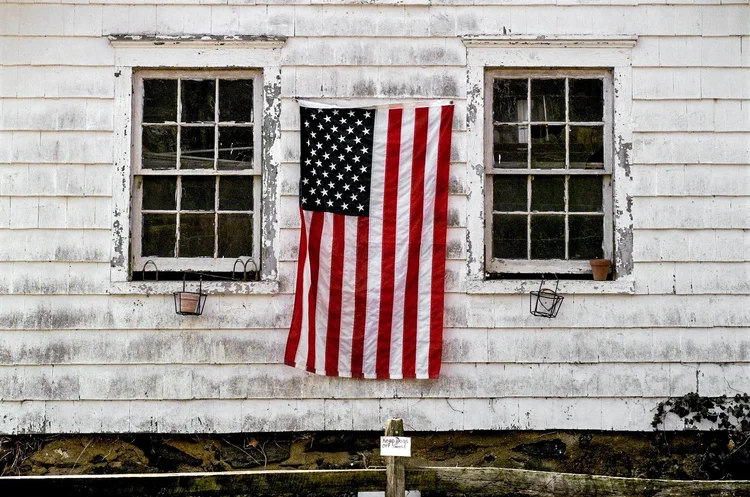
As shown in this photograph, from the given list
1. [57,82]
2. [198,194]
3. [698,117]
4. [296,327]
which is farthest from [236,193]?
[698,117]

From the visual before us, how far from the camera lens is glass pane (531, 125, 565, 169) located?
6.23m

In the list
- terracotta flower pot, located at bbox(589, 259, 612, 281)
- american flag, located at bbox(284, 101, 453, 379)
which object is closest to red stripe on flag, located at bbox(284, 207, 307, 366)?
american flag, located at bbox(284, 101, 453, 379)

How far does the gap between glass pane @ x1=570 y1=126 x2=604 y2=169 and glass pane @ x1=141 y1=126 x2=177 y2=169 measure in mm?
3230

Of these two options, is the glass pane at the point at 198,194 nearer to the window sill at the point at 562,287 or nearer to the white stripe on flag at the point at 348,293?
the white stripe on flag at the point at 348,293

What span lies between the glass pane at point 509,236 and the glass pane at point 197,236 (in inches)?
90.1

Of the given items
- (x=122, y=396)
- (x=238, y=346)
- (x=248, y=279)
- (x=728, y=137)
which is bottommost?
(x=122, y=396)

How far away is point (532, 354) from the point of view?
607cm

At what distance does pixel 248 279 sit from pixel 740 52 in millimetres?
4336

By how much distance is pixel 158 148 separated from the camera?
6.24 m

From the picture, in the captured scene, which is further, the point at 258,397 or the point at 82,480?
the point at 258,397

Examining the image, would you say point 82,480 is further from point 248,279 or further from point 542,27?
point 542,27

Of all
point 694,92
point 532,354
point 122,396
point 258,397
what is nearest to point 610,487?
point 532,354

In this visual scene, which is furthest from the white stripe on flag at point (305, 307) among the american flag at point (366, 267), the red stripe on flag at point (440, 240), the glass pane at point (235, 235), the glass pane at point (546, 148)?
the glass pane at point (546, 148)

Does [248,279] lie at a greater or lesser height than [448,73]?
lesser
